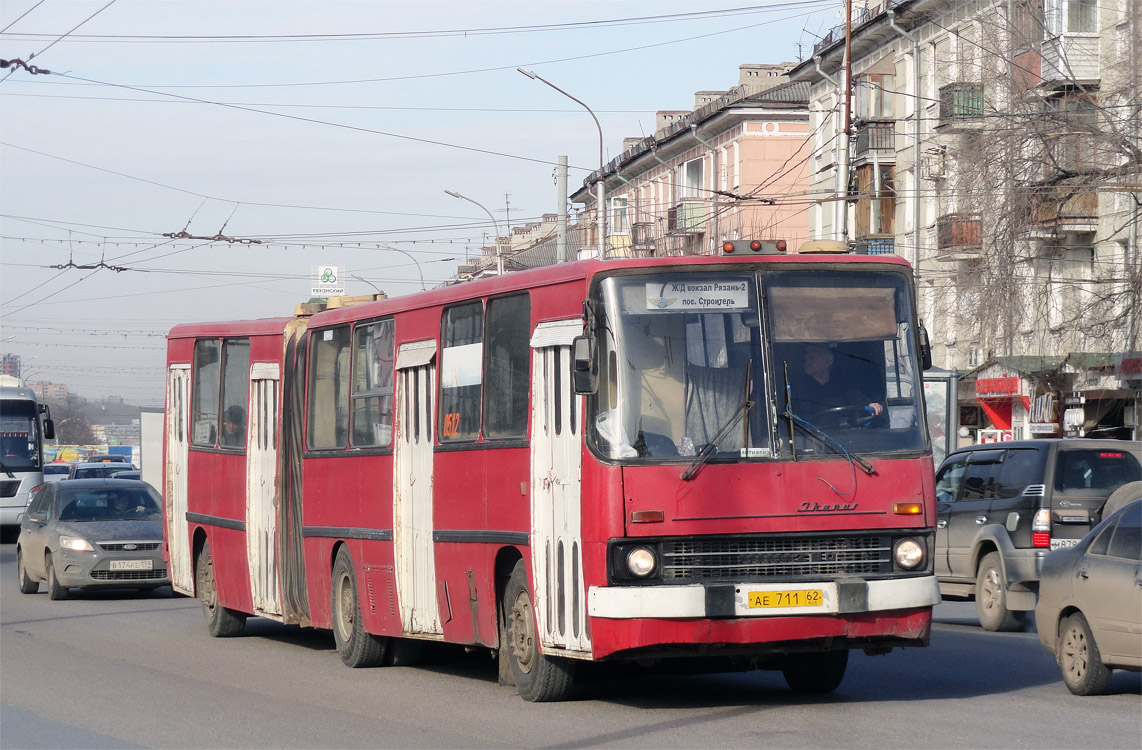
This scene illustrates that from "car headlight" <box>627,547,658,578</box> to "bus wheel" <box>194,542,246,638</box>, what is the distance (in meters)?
8.61

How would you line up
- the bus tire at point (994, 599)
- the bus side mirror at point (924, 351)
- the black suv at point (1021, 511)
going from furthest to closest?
the bus tire at point (994, 599)
the black suv at point (1021, 511)
the bus side mirror at point (924, 351)

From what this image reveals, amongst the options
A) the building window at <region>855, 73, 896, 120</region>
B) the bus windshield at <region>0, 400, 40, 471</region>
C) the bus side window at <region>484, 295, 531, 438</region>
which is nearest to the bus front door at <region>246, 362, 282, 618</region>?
the bus side window at <region>484, 295, 531, 438</region>

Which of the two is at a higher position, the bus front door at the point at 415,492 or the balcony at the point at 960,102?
the balcony at the point at 960,102

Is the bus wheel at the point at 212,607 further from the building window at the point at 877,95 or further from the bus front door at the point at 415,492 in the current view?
the building window at the point at 877,95

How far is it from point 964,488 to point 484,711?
29.4 ft

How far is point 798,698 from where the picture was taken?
11.0 meters

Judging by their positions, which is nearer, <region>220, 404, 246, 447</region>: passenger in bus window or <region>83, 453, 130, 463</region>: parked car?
<region>220, 404, 246, 447</region>: passenger in bus window

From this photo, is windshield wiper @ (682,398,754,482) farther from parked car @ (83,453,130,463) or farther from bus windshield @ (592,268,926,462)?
parked car @ (83,453,130,463)

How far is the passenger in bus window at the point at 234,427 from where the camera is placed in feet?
56.2

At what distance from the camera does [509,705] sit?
1099cm

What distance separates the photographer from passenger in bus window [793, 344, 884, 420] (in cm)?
1030

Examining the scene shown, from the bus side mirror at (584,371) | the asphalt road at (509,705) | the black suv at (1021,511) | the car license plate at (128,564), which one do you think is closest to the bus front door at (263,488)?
the asphalt road at (509,705)

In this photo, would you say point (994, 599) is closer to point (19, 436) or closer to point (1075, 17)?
point (1075, 17)

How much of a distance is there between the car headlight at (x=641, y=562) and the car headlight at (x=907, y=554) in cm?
157
